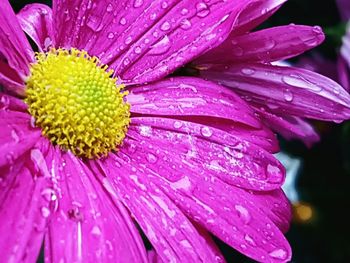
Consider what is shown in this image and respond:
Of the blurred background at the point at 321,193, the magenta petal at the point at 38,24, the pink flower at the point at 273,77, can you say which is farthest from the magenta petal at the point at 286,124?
the blurred background at the point at 321,193

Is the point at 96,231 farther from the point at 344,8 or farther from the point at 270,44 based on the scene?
the point at 344,8

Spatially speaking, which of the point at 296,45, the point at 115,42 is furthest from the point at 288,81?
the point at 115,42

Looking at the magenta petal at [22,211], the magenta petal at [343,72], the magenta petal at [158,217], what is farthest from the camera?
the magenta petal at [343,72]

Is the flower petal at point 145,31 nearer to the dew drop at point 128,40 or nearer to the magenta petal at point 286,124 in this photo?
the dew drop at point 128,40

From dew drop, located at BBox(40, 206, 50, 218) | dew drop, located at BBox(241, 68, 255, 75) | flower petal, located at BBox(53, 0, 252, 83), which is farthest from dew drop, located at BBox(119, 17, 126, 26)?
dew drop, located at BBox(40, 206, 50, 218)

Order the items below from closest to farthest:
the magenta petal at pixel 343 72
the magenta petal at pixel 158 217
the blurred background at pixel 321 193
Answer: the magenta petal at pixel 158 217, the magenta petal at pixel 343 72, the blurred background at pixel 321 193

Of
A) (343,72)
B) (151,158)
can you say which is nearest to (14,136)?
(151,158)

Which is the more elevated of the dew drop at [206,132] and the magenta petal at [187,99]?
the magenta petal at [187,99]
